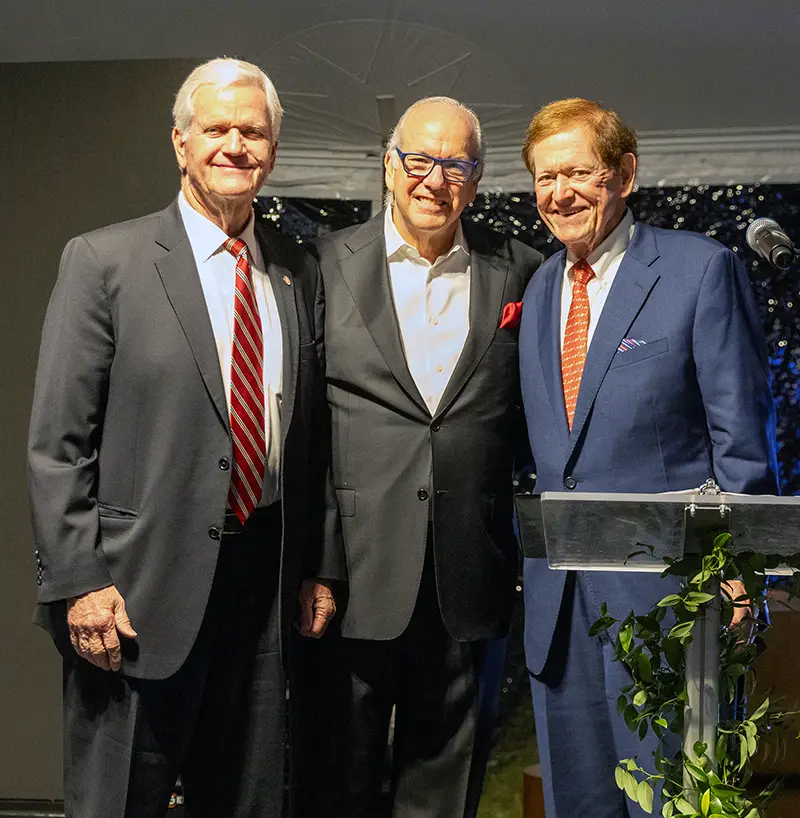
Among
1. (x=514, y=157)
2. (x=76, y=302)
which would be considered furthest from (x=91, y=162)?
(x=76, y=302)

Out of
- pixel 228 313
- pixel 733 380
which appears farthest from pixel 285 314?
pixel 733 380

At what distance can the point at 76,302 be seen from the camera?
8.23 ft

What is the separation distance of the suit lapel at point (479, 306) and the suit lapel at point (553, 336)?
112 millimetres

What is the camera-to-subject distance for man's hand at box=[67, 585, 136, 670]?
2443mm

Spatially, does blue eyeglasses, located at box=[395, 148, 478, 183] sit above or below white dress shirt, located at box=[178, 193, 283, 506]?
above

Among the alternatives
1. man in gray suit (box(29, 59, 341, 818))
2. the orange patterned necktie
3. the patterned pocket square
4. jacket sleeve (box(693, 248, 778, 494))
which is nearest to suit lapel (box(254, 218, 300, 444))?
man in gray suit (box(29, 59, 341, 818))

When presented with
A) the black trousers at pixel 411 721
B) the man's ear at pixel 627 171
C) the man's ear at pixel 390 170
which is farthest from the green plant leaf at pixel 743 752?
the man's ear at pixel 390 170

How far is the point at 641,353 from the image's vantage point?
2.61 meters

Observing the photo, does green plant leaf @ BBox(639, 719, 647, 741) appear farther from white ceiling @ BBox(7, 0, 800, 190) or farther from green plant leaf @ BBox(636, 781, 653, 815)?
white ceiling @ BBox(7, 0, 800, 190)

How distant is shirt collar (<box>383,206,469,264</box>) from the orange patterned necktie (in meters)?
0.30

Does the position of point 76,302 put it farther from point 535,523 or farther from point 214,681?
point 535,523

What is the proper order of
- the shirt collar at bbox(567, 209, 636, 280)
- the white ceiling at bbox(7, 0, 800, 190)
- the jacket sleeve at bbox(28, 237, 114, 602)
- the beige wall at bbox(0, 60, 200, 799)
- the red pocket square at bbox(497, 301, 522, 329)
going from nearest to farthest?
the jacket sleeve at bbox(28, 237, 114, 602), the shirt collar at bbox(567, 209, 636, 280), the red pocket square at bbox(497, 301, 522, 329), the white ceiling at bbox(7, 0, 800, 190), the beige wall at bbox(0, 60, 200, 799)

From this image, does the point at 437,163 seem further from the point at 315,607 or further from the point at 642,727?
the point at 642,727

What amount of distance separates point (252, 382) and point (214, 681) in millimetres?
618
